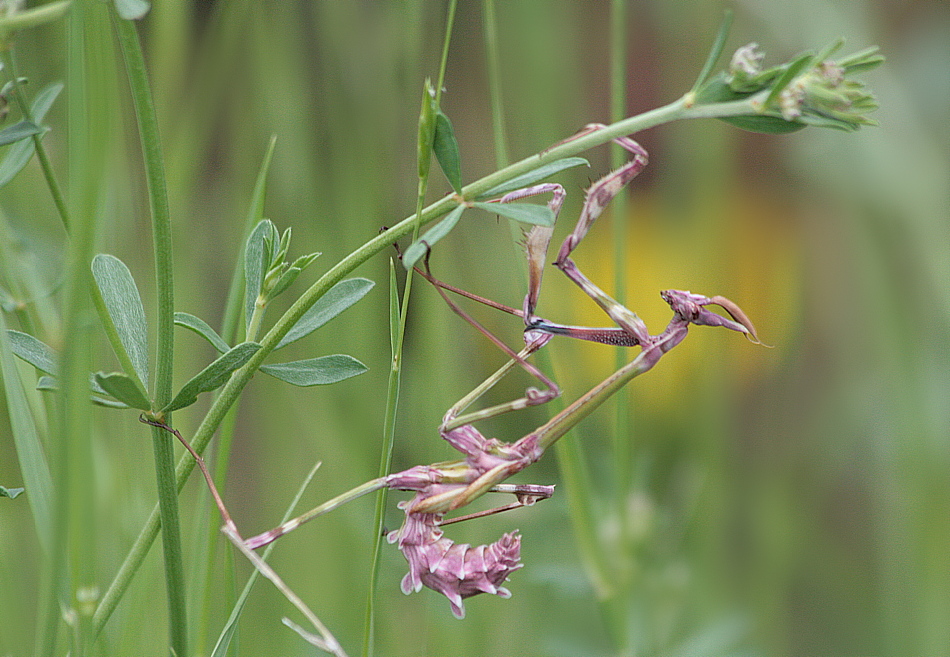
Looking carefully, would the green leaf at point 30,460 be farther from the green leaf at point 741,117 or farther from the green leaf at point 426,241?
the green leaf at point 741,117

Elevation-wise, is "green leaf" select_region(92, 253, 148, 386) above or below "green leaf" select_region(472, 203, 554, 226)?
below

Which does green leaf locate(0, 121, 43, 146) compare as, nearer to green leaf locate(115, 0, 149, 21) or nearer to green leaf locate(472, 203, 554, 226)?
green leaf locate(115, 0, 149, 21)

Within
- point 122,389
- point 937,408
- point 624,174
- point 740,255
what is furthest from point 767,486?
point 122,389

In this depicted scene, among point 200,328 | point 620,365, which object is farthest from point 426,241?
point 620,365

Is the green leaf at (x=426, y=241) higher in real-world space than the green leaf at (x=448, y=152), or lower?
lower

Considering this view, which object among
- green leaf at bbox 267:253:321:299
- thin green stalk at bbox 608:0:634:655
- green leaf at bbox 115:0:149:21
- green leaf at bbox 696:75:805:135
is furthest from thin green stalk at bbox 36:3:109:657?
thin green stalk at bbox 608:0:634:655

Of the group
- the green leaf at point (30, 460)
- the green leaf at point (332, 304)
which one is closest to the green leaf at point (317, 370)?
the green leaf at point (332, 304)

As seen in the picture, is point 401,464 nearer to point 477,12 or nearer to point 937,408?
point 937,408
